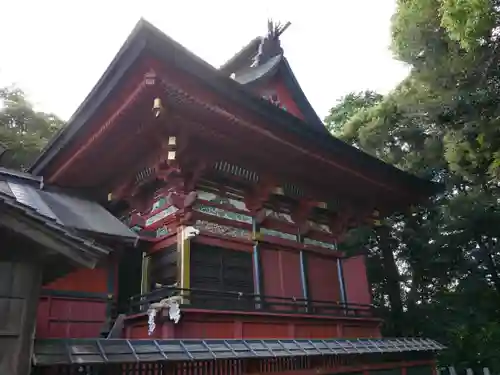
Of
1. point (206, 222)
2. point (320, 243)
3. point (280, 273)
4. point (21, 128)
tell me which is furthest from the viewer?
point (21, 128)

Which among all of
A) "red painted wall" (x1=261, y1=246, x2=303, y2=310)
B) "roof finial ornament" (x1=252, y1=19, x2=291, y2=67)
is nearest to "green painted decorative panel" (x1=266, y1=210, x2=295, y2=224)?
"red painted wall" (x1=261, y1=246, x2=303, y2=310)

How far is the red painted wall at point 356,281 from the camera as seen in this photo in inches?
359

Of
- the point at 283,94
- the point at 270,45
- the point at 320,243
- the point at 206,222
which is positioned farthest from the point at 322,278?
the point at 270,45

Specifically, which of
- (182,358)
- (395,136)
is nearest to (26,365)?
(182,358)

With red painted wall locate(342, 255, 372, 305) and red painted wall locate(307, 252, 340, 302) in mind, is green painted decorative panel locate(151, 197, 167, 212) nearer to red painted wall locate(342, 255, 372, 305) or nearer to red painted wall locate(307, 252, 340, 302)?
red painted wall locate(307, 252, 340, 302)

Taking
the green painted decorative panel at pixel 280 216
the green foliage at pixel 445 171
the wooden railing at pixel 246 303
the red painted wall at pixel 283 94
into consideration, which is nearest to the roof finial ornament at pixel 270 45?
the red painted wall at pixel 283 94

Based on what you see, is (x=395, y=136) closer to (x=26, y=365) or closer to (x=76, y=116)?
(x=76, y=116)

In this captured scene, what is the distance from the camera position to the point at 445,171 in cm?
1432

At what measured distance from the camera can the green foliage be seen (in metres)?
7.48

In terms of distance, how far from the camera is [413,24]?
800 cm

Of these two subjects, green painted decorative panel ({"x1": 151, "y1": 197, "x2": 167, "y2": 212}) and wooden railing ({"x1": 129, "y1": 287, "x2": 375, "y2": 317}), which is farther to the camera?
green painted decorative panel ({"x1": 151, "y1": 197, "x2": 167, "y2": 212})

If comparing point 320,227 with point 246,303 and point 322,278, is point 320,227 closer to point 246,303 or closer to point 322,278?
point 322,278

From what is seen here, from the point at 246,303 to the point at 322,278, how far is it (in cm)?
232

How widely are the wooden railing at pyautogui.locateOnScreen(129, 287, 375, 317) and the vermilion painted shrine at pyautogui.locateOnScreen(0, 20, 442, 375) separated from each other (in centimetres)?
A: 3
